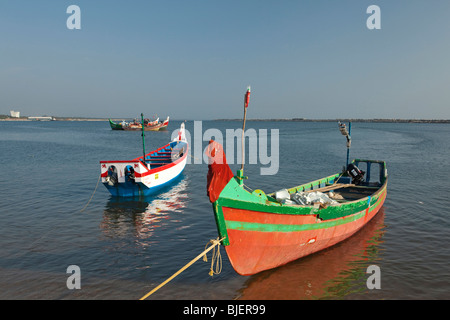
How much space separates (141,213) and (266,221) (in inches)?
358

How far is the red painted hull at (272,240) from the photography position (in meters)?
7.65

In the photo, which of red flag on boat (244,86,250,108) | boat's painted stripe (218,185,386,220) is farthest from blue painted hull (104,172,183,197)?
red flag on boat (244,86,250,108)

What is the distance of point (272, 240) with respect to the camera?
8.37 meters

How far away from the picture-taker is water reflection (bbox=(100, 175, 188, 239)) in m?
12.7

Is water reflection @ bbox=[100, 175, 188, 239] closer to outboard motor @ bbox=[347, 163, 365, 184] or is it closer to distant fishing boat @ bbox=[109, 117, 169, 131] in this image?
outboard motor @ bbox=[347, 163, 365, 184]

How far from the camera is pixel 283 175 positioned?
1017 inches

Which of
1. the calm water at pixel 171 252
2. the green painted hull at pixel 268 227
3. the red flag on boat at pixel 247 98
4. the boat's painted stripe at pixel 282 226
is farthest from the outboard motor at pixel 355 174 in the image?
the red flag on boat at pixel 247 98

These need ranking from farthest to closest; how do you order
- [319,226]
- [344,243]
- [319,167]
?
1. [319,167]
2. [344,243]
3. [319,226]

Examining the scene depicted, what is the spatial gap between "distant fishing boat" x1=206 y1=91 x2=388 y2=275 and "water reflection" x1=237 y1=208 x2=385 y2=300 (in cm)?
32

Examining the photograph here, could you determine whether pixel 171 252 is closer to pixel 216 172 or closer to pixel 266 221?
pixel 266 221

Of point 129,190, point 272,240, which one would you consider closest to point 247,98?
point 272,240

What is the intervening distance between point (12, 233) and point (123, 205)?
5524mm
